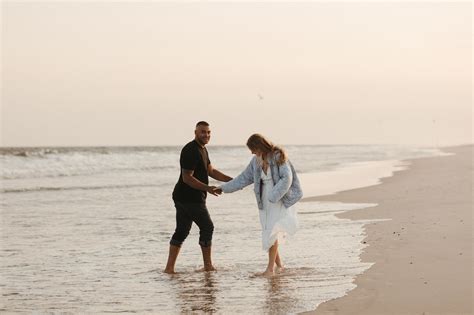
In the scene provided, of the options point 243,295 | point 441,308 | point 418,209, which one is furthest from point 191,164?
point 418,209

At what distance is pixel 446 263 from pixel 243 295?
7.54 feet

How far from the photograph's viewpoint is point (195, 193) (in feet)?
27.2

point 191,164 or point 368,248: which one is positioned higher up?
point 191,164

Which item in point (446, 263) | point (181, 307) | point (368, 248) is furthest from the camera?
point (368, 248)

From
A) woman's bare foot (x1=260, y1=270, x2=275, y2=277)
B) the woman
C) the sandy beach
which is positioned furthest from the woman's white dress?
the sandy beach

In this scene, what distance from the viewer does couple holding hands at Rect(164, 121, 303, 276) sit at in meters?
7.99

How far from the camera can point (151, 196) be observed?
17.6 metres

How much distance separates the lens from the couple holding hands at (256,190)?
799 centimetres

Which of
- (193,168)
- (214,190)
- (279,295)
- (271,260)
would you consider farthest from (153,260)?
(279,295)

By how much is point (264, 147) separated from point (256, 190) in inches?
20.8

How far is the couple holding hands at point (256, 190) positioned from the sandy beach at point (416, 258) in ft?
3.54

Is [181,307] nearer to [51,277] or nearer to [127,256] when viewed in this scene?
[51,277]

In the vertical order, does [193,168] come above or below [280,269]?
above

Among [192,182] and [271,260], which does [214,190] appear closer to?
[192,182]
